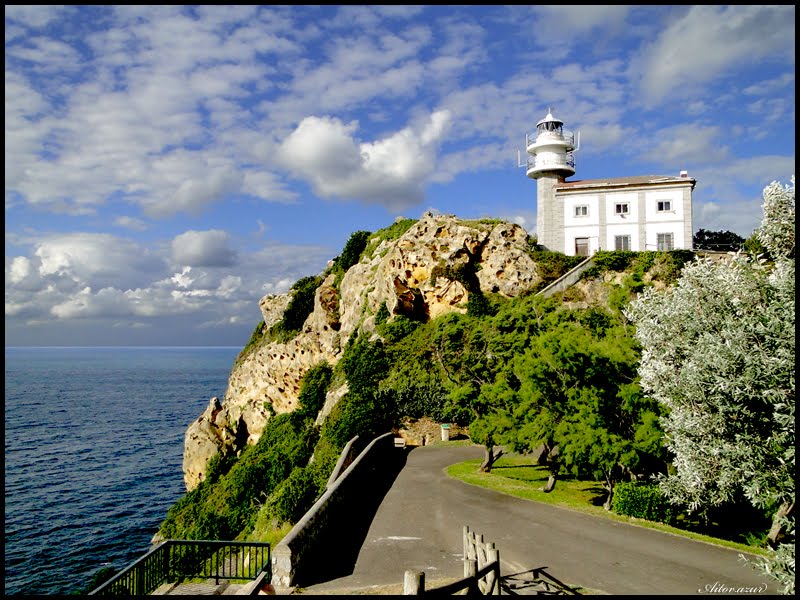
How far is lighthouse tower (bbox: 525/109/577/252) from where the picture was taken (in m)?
41.9

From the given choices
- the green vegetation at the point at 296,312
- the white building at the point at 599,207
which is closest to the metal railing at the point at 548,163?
the white building at the point at 599,207

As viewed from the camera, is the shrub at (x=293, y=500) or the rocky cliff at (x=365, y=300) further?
the rocky cliff at (x=365, y=300)

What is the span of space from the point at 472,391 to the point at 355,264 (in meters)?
28.1

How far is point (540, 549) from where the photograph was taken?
14.2 metres

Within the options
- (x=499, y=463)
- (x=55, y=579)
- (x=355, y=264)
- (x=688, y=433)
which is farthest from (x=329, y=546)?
(x=355, y=264)

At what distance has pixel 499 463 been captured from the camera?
85.3 ft

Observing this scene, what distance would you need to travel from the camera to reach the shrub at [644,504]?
1670 centimetres

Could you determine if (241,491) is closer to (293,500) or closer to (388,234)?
(293,500)

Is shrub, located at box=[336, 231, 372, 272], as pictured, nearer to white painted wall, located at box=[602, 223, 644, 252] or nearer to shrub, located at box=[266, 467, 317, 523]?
white painted wall, located at box=[602, 223, 644, 252]

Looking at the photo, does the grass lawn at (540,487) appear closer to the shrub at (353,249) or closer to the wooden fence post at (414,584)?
the wooden fence post at (414,584)

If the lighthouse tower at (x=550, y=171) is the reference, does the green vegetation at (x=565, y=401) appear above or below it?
below

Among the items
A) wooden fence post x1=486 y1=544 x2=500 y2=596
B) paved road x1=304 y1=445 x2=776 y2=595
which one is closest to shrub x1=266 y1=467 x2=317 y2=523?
paved road x1=304 y1=445 x2=776 y2=595

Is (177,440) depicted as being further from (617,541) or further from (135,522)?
(617,541)

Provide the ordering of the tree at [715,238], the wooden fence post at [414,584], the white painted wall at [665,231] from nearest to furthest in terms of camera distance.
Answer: the wooden fence post at [414,584]
the white painted wall at [665,231]
the tree at [715,238]
